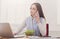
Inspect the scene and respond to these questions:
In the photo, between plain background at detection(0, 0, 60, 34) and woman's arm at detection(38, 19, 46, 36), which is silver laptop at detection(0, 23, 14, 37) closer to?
plain background at detection(0, 0, 60, 34)

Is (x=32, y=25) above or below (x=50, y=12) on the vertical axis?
below

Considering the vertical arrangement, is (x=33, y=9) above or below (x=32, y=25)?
above

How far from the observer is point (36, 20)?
2.19m

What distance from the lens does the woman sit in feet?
7.09

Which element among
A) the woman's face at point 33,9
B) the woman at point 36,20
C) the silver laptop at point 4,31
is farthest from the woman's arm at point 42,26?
the silver laptop at point 4,31

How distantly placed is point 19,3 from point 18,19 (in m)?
0.21

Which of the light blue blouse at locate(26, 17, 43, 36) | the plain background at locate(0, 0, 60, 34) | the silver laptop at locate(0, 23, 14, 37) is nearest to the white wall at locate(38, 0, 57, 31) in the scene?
the plain background at locate(0, 0, 60, 34)

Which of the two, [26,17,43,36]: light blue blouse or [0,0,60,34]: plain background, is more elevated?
[0,0,60,34]: plain background

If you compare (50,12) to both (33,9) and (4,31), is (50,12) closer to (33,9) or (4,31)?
(33,9)

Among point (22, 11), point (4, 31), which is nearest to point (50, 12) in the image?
point (22, 11)

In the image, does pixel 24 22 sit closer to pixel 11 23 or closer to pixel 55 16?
pixel 11 23

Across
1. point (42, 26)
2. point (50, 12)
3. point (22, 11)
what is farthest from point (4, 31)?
point (50, 12)

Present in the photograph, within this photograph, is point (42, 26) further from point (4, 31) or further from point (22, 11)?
point (4, 31)

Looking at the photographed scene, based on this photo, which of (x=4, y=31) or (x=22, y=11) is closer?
(x=4, y=31)
